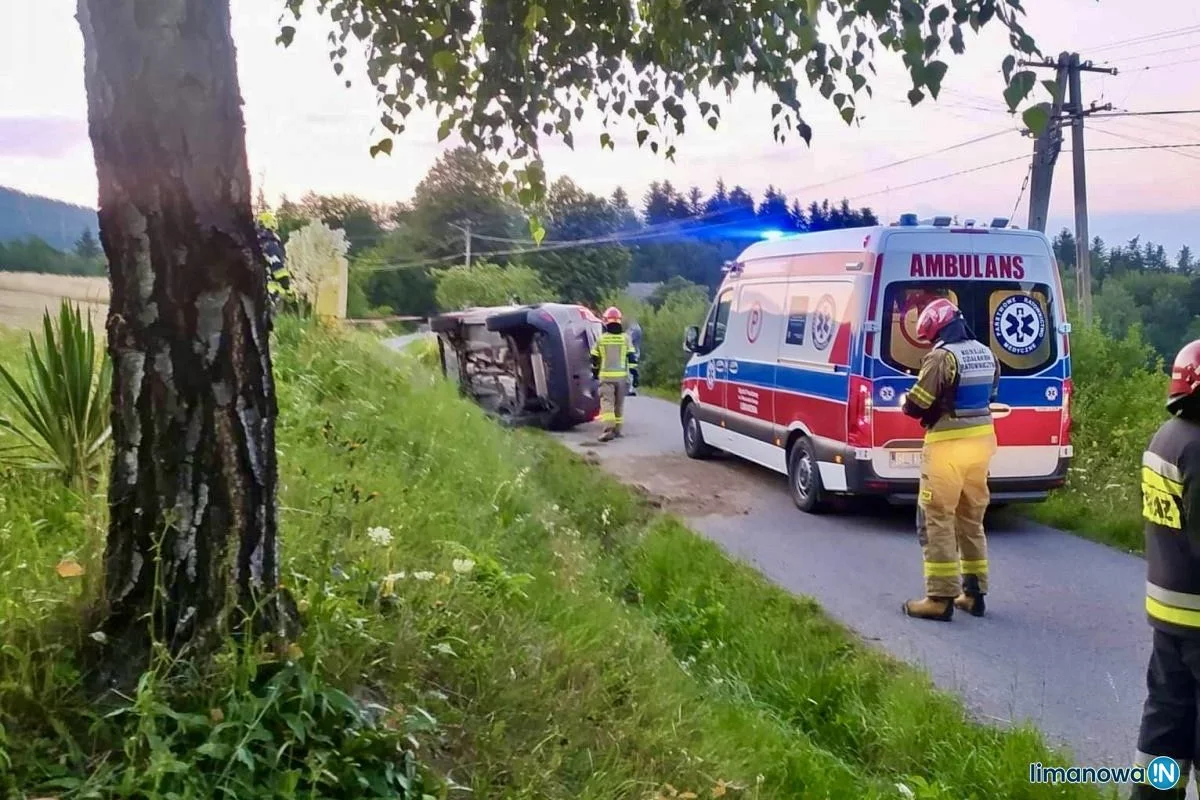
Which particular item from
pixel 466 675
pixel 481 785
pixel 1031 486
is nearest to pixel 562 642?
pixel 466 675

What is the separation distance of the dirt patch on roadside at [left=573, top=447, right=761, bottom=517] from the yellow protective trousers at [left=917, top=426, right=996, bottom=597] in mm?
2917

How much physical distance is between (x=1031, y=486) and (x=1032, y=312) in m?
1.36

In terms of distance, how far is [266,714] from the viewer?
2.36 meters

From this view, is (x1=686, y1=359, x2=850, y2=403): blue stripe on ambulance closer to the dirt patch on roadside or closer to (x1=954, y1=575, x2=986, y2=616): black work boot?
the dirt patch on roadside

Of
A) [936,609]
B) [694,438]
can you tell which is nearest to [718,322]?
[694,438]

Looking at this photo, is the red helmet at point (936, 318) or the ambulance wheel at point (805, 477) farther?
the ambulance wheel at point (805, 477)

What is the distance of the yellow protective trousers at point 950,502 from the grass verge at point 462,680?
29.6 inches

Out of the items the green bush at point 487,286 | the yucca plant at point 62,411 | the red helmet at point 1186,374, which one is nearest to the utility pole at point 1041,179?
the red helmet at point 1186,374

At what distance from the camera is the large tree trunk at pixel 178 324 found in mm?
2330

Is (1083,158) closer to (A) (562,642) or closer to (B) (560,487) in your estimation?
(B) (560,487)

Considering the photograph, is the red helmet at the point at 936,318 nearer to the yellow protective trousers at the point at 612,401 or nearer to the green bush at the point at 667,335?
the yellow protective trousers at the point at 612,401

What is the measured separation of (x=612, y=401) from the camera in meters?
13.3

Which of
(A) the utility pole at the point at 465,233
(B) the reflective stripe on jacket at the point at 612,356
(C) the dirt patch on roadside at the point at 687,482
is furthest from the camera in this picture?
(A) the utility pole at the point at 465,233

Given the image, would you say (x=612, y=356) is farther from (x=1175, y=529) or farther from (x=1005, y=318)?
(x=1175, y=529)
